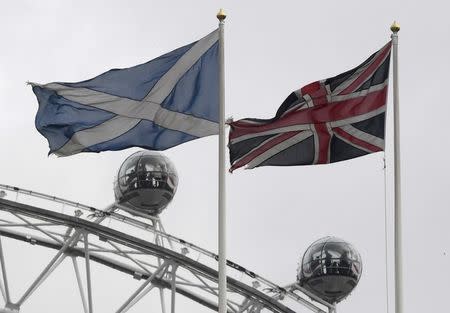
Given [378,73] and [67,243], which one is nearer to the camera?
[378,73]

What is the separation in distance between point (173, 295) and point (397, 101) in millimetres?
9758

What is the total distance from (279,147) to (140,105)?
257 cm

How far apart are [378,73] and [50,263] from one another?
1040cm

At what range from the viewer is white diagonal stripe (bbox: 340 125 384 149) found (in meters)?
28.7

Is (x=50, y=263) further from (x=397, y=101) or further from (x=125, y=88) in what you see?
(x=397, y=101)

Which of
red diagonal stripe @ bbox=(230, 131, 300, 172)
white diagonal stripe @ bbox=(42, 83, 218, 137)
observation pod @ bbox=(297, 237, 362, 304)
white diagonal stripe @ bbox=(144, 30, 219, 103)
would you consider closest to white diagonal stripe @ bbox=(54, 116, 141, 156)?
white diagonal stripe @ bbox=(42, 83, 218, 137)

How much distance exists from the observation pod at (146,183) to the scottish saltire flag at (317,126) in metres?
8.44

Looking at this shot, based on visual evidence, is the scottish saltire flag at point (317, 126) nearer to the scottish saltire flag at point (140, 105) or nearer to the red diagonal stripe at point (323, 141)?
the red diagonal stripe at point (323, 141)

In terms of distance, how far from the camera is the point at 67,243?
3719 centimetres

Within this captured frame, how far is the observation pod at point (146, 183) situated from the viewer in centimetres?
3741

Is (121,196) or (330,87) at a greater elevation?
(121,196)

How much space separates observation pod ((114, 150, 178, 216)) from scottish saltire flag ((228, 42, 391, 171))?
844 centimetres

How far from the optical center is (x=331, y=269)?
37.5 meters

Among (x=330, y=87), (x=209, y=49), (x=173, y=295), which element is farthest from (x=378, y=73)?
(x=173, y=295)
